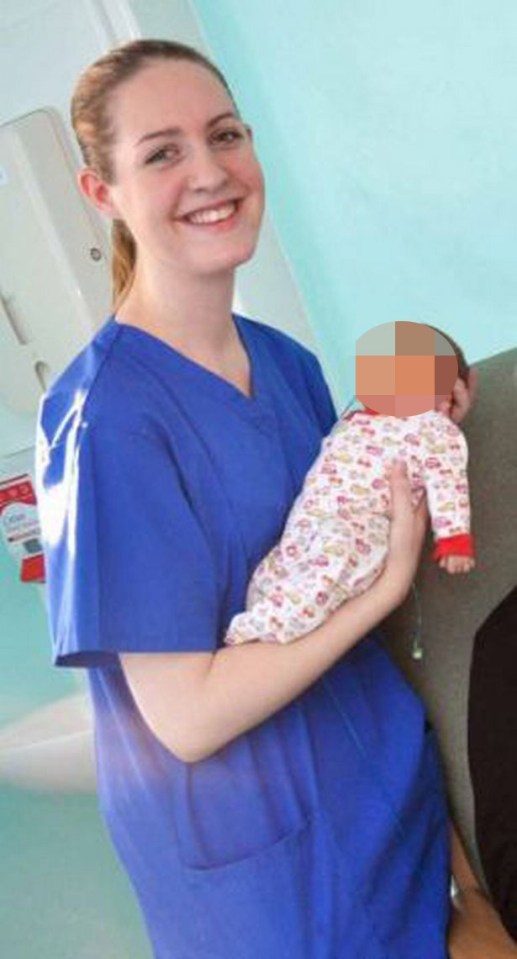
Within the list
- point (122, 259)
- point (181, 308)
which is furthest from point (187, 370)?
point (122, 259)

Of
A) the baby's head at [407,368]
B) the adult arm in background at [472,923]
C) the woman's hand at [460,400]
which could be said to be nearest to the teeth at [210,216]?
the baby's head at [407,368]

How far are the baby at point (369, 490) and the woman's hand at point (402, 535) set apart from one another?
1cm

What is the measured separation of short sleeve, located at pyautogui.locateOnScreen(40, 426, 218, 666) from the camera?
0.91 m

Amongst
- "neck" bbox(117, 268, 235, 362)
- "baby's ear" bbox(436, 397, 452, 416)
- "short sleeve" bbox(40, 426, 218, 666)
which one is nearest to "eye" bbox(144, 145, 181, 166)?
"neck" bbox(117, 268, 235, 362)

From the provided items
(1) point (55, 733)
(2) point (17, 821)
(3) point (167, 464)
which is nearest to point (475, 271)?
(3) point (167, 464)

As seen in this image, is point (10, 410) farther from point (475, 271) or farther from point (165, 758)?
point (165, 758)

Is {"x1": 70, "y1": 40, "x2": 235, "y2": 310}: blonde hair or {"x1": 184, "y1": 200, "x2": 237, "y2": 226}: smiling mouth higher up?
{"x1": 70, "y1": 40, "x2": 235, "y2": 310}: blonde hair

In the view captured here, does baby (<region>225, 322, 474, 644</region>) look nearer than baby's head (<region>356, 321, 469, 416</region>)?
Yes

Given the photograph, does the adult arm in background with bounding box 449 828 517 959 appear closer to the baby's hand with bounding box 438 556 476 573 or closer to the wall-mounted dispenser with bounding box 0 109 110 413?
the baby's hand with bounding box 438 556 476 573

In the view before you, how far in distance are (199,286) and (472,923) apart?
78 cm

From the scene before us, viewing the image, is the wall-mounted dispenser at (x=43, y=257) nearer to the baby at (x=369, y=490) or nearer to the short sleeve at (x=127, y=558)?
the baby at (x=369, y=490)

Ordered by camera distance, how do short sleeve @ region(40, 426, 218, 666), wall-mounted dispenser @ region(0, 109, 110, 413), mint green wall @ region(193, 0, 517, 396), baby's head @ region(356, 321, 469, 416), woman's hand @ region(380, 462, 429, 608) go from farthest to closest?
1. wall-mounted dispenser @ region(0, 109, 110, 413)
2. mint green wall @ region(193, 0, 517, 396)
3. baby's head @ region(356, 321, 469, 416)
4. woman's hand @ region(380, 462, 429, 608)
5. short sleeve @ region(40, 426, 218, 666)

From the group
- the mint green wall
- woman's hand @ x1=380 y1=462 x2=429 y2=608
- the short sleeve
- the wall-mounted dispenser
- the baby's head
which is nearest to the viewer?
the short sleeve

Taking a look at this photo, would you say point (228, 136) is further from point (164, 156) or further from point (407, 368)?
point (407, 368)
